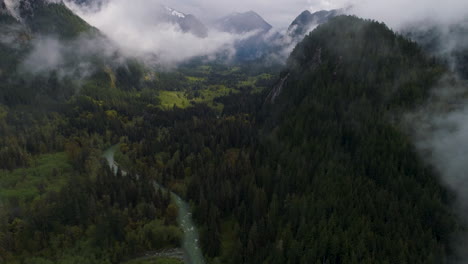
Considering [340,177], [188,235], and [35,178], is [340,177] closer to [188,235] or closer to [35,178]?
[188,235]

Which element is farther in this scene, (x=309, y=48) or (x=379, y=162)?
(x=309, y=48)

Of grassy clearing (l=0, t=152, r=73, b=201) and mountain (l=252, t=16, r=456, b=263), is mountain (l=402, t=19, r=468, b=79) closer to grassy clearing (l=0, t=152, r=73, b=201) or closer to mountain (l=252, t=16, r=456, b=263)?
mountain (l=252, t=16, r=456, b=263)

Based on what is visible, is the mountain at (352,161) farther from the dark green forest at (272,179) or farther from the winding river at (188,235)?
the winding river at (188,235)

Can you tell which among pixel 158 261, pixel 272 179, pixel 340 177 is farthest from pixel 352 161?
pixel 158 261

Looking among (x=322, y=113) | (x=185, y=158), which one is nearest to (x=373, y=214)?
(x=322, y=113)

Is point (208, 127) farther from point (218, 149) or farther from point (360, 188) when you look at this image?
point (360, 188)
